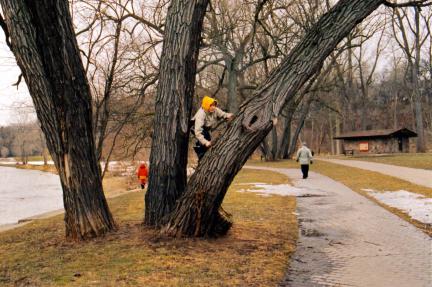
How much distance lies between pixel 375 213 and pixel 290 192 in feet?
17.1

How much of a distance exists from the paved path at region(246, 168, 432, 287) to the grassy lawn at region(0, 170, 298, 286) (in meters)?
0.31

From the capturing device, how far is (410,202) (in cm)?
1197

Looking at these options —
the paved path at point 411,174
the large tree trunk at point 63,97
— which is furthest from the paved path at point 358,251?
the paved path at point 411,174

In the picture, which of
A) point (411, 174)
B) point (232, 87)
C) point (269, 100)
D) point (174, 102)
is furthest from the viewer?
point (232, 87)

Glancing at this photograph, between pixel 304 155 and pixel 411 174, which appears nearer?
pixel 304 155

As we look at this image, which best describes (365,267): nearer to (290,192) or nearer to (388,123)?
(290,192)

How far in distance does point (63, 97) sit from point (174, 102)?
5.11ft

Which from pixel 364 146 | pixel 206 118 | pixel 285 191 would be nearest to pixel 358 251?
pixel 206 118

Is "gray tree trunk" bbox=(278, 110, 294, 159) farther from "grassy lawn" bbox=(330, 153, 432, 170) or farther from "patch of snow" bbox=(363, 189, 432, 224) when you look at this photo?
"patch of snow" bbox=(363, 189, 432, 224)

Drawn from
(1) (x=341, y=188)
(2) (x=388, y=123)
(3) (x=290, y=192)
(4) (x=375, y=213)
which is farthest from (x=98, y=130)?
(2) (x=388, y=123)

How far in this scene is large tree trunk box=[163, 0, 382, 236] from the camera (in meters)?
5.90

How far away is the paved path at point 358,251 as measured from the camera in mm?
5266

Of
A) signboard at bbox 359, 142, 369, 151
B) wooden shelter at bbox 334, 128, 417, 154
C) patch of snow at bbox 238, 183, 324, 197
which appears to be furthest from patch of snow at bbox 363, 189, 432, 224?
signboard at bbox 359, 142, 369, 151

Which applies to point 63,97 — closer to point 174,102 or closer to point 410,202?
point 174,102
